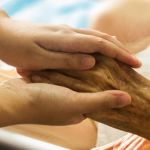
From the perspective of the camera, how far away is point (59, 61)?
0.74 metres

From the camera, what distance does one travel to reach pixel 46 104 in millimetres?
700

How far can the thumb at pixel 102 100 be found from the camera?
0.66 meters

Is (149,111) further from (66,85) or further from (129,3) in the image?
(129,3)

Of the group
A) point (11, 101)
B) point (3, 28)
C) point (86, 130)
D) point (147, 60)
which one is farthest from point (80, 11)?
point (11, 101)

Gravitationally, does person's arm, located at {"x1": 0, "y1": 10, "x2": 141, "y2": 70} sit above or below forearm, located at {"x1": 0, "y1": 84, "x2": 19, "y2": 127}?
above

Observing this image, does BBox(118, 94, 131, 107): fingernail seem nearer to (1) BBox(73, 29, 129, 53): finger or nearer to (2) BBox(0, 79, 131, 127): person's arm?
(2) BBox(0, 79, 131, 127): person's arm

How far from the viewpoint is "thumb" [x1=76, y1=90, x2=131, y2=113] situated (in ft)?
2.18

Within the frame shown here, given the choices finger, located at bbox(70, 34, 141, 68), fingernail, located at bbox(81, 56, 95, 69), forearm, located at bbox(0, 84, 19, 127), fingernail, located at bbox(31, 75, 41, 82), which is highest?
finger, located at bbox(70, 34, 141, 68)

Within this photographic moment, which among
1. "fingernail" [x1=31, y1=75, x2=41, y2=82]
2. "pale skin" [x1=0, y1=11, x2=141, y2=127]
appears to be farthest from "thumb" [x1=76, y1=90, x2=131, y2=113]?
"fingernail" [x1=31, y1=75, x2=41, y2=82]

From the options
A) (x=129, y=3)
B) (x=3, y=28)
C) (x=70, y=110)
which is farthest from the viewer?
(x=129, y=3)

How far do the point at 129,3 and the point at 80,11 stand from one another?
0.60m

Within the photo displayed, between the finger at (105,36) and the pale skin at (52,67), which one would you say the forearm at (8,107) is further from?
the finger at (105,36)

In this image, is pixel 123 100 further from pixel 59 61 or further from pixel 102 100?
pixel 59 61

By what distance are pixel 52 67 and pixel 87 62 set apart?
0.25ft
